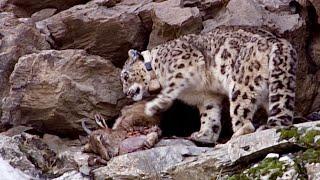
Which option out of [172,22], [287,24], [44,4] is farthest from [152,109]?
[44,4]

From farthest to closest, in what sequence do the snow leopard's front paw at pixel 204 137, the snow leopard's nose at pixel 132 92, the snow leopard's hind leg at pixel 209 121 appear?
the snow leopard's nose at pixel 132 92, the snow leopard's hind leg at pixel 209 121, the snow leopard's front paw at pixel 204 137

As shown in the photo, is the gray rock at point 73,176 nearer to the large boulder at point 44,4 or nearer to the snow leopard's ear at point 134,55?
the snow leopard's ear at point 134,55

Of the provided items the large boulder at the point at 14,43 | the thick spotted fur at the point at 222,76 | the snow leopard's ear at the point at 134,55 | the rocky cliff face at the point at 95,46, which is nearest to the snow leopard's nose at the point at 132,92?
the thick spotted fur at the point at 222,76

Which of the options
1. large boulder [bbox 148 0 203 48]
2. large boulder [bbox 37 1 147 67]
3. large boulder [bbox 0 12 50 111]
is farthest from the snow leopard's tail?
large boulder [bbox 0 12 50 111]

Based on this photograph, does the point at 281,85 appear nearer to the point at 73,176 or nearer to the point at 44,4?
the point at 73,176

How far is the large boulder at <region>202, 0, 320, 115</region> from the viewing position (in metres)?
9.49

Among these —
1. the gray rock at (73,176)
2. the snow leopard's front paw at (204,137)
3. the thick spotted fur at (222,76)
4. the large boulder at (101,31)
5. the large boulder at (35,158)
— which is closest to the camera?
the gray rock at (73,176)

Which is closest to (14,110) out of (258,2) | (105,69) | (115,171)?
(105,69)

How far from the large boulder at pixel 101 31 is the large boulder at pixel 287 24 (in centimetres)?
83

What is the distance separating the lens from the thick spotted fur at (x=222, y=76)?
818 cm

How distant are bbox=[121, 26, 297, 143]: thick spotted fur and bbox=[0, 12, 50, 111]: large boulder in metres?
1.09

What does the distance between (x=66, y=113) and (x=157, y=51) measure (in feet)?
3.99

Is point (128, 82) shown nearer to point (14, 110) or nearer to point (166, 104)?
point (166, 104)

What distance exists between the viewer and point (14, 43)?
32.1ft
